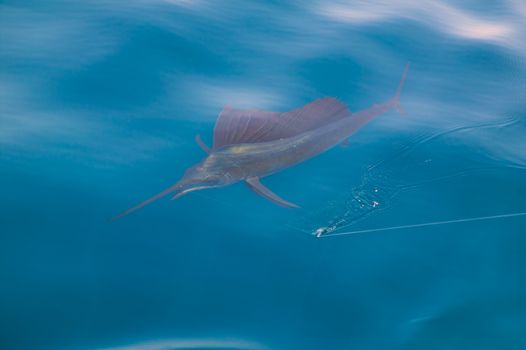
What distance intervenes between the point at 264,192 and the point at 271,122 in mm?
562

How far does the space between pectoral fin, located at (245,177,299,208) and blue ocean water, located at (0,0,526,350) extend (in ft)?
0.15

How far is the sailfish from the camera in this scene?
2604 millimetres

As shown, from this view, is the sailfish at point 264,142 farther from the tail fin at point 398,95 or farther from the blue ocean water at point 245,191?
the tail fin at point 398,95

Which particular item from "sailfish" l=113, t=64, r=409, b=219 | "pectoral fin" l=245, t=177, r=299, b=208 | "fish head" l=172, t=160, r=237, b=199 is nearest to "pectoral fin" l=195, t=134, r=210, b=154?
"sailfish" l=113, t=64, r=409, b=219

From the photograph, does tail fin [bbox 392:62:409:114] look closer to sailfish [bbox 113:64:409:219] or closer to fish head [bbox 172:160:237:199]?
sailfish [bbox 113:64:409:219]

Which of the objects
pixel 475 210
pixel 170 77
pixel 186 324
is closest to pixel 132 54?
pixel 170 77

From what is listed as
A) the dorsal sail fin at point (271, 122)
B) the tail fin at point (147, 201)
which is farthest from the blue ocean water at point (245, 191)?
the dorsal sail fin at point (271, 122)

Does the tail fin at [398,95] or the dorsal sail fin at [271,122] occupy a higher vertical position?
the tail fin at [398,95]

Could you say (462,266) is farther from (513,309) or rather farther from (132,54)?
(132,54)

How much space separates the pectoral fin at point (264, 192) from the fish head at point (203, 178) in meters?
0.10

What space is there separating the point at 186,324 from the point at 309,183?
43.5 inches

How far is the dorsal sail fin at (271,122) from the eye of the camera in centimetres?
288

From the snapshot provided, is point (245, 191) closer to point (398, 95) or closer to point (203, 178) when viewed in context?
point (203, 178)

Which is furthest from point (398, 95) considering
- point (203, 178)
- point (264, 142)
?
point (203, 178)
